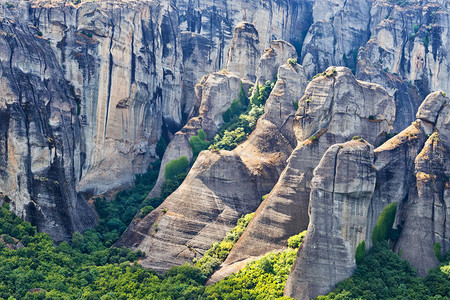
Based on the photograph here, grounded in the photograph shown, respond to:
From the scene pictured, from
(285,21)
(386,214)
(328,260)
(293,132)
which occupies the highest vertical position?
(285,21)

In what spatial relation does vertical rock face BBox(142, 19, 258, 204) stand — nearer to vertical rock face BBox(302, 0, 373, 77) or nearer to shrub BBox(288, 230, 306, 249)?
shrub BBox(288, 230, 306, 249)

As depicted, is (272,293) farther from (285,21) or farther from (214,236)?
(285,21)

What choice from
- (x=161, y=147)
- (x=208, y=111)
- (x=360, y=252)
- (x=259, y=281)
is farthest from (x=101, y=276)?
(x=161, y=147)

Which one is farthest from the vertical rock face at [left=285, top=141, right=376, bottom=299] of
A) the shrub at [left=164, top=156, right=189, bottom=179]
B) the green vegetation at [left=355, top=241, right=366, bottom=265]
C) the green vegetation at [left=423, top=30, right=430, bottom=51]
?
the green vegetation at [left=423, top=30, right=430, bottom=51]

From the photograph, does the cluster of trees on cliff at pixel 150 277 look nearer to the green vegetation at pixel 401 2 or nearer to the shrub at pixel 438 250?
the shrub at pixel 438 250

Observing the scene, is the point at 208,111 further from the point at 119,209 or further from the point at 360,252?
the point at 360,252

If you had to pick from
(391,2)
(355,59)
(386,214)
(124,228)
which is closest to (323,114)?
(386,214)

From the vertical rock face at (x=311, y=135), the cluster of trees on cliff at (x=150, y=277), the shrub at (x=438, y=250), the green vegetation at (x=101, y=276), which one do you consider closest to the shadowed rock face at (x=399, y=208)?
the shrub at (x=438, y=250)
